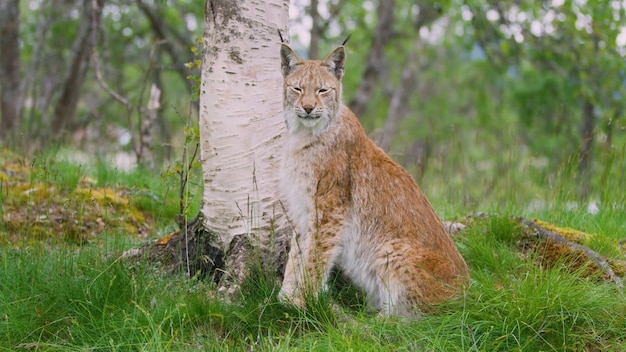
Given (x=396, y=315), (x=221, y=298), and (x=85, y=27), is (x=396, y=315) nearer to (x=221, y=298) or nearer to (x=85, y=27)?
(x=221, y=298)

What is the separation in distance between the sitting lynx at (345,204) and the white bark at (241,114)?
151mm

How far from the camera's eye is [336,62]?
4895 millimetres

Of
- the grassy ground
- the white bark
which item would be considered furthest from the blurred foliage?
the grassy ground

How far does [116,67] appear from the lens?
14688mm

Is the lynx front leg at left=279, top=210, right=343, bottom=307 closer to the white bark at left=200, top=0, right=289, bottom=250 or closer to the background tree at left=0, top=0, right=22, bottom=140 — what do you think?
the white bark at left=200, top=0, right=289, bottom=250

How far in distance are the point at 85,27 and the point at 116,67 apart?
10.7 ft

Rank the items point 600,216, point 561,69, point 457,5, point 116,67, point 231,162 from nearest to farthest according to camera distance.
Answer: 1. point 231,162
2. point 600,216
3. point 561,69
4. point 457,5
5. point 116,67

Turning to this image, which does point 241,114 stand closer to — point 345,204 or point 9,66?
point 345,204

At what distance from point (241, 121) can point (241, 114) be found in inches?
1.9

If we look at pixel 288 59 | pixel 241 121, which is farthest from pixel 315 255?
pixel 288 59

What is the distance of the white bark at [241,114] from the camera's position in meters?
4.58

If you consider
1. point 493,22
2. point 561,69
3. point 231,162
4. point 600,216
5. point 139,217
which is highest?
point 493,22

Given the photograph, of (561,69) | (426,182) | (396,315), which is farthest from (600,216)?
(561,69)

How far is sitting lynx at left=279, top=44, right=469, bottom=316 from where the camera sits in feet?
14.2
